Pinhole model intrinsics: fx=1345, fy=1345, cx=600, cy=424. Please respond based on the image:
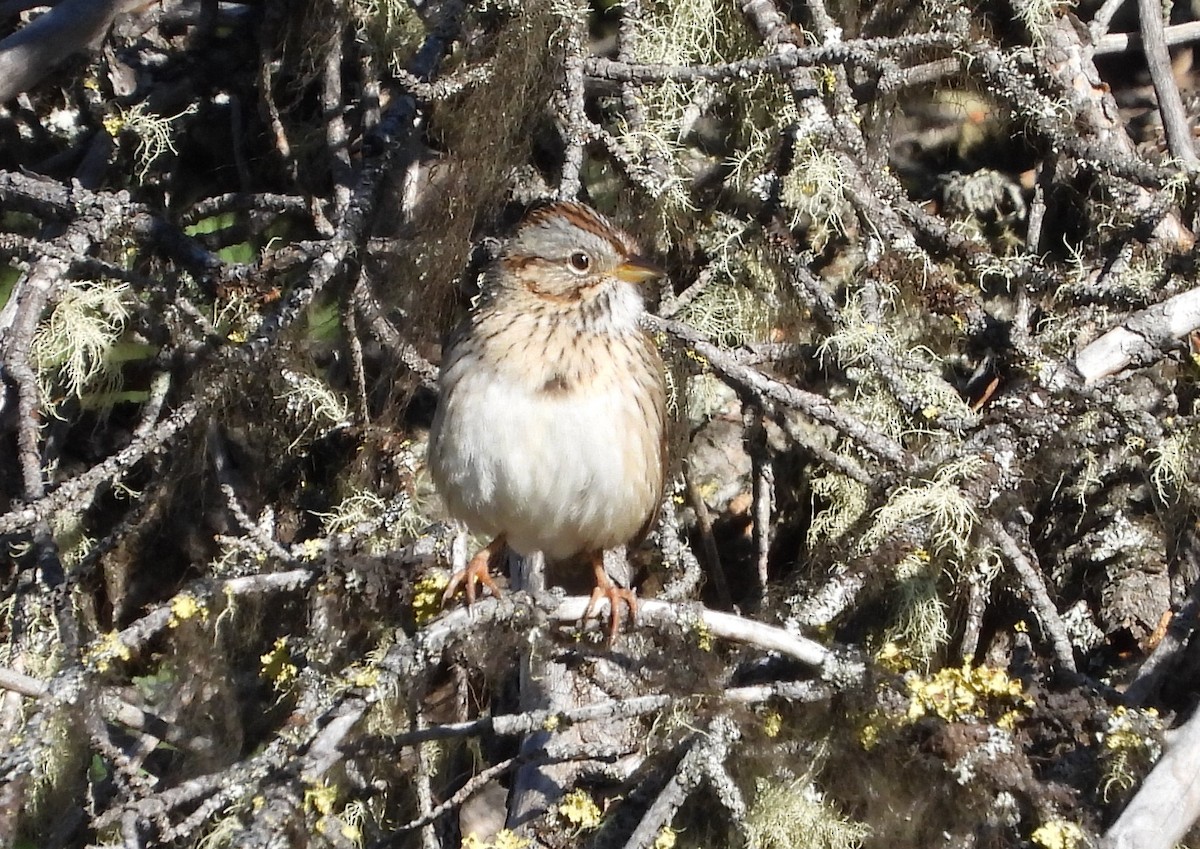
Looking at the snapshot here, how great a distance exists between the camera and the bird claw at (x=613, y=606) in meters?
3.66

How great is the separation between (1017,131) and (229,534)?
9.97ft

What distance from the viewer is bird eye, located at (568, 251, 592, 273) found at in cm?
402

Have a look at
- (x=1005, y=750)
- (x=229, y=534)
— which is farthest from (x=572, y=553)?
(x=1005, y=750)

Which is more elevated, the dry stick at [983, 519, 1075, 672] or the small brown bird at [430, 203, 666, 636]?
the small brown bird at [430, 203, 666, 636]

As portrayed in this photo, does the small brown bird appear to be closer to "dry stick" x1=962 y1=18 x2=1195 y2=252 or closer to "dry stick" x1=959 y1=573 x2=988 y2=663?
"dry stick" x1=959 y1=573 x2=988 y2=663

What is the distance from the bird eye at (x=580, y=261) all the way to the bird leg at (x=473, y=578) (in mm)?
850

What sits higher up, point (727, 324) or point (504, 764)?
point (727, 324)

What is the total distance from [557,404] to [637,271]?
52cm

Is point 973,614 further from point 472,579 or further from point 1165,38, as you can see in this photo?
point 1165,38

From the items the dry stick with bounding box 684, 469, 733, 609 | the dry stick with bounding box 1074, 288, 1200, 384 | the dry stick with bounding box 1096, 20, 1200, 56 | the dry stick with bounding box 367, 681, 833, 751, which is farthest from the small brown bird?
the dry stick with bounding box 1096, 20, 1200, 56

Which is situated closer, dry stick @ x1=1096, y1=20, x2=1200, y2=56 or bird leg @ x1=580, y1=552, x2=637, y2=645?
bird leg @ x1=580, y1=552, x2=637, y2=645

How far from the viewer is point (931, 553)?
386cm

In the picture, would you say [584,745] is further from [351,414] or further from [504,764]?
[351,414]

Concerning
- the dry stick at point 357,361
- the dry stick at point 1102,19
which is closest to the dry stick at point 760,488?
the dry stick at point 357,361
